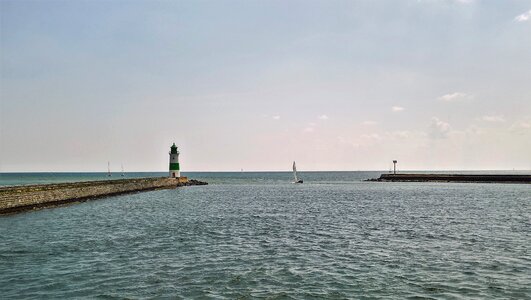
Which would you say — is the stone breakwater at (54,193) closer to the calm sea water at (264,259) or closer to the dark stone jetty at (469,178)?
the calm sea water at (264,259)

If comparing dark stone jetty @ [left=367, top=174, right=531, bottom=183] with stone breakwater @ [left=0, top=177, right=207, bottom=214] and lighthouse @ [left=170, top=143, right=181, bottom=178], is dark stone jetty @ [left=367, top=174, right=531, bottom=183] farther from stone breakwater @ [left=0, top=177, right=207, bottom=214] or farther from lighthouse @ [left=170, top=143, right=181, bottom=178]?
stone breakwater @ [left=0, top=177, right=207, bottom=214]

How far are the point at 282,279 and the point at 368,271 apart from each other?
3.65 m

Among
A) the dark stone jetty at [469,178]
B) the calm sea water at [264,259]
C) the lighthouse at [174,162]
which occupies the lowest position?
the calm sea water at [264,259]

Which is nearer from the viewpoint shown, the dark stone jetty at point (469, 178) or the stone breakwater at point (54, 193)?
the stone breakwater at point (54, 193)

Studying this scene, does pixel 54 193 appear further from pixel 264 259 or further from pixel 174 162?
pixel 174 162

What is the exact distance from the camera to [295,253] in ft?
65.5

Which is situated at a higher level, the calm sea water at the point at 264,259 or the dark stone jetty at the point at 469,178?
the dark stone jetty at the point at 469,178

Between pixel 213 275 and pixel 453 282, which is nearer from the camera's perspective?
pixel 453 282

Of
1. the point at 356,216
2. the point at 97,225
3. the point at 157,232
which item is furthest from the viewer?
the point at 356,216

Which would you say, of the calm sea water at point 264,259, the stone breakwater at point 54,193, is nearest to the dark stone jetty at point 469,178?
the stone breakwater at point 54,193

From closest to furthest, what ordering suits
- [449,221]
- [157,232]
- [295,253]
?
[295,253]
[157,232]
[449,221]

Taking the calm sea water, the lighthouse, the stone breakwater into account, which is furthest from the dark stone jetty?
the calm sea water

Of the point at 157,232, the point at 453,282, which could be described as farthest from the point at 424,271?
the point at 157,232

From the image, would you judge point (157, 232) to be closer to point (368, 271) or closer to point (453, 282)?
point (368, 271)
